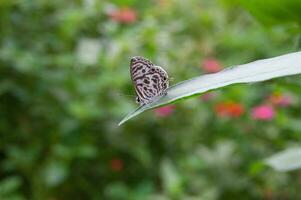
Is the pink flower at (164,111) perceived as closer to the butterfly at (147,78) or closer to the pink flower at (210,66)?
the pink flower at (210,66)

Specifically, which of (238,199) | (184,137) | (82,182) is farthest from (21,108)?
(238,199)

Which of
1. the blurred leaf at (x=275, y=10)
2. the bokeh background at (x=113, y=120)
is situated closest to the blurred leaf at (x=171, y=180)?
the bokeh background at (x=113, y=120)

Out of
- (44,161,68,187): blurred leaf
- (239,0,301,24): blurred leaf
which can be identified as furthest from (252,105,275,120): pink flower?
(239,0,301,24): blurred leaf

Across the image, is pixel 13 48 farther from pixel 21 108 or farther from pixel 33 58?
pixel 21 108

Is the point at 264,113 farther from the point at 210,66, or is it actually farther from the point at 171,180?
the point at 171,180

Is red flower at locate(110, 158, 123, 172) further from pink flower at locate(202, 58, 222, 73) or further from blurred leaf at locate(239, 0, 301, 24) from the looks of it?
blurred leaf at locate(239, 0, 301, 24)

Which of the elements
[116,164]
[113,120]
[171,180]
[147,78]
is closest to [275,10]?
[147,78]
